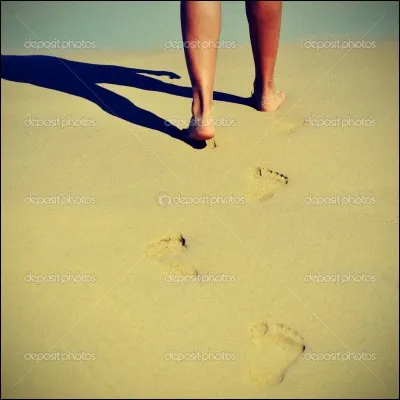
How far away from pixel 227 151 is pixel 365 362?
134 cm

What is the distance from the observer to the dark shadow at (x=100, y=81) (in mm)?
2596

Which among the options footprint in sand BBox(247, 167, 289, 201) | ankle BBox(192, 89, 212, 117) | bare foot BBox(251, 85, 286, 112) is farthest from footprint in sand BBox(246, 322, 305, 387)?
bare foot BBox(251, 85, 286, 112)

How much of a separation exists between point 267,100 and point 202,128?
66cm

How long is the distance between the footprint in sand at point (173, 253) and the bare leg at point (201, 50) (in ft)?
2.42

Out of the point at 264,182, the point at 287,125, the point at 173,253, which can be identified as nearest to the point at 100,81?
the point at 287,125

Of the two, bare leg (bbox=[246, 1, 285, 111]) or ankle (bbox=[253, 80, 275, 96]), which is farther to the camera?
ankle (bbox=[253, 80, 275, 96])

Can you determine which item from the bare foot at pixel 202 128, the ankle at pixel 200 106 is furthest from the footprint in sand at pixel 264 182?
the ankle at pixel 200 106

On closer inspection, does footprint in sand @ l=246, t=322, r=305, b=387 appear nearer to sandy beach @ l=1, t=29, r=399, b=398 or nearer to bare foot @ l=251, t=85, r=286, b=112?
sandy beach @ l=1, t=29, r=399, b=398

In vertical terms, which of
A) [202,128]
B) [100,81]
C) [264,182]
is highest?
[100,81]

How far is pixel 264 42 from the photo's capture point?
2299mm

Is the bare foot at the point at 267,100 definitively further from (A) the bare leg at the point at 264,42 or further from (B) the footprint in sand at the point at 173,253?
(B) the footprint in sand at the point at 173,253

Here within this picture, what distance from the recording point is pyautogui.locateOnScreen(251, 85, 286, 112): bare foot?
254cm

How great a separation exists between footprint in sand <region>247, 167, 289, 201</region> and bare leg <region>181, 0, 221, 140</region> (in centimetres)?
37

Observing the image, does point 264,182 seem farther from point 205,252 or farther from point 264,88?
point 264,88
